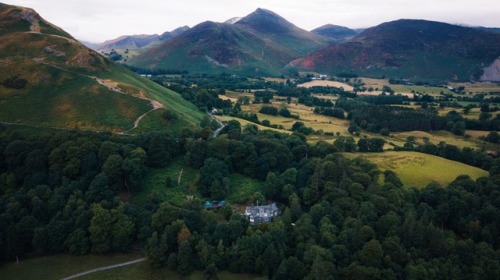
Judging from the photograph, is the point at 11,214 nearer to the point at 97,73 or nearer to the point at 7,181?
the point at 7,181

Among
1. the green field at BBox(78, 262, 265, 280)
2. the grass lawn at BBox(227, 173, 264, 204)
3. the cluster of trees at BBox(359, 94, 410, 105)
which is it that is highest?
the cluster of trees at BBox(359, 94, 410, 105)

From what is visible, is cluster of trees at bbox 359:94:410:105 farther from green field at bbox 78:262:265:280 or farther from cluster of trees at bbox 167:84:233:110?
green field at bbox 78:262:265:280

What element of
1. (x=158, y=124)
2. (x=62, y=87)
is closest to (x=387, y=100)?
(x=158, y=124)

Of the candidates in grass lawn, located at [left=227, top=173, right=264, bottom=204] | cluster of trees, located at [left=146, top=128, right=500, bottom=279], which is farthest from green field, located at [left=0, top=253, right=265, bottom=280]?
grass lawn, located at [left=227, top=173, right=264, bottom=204]

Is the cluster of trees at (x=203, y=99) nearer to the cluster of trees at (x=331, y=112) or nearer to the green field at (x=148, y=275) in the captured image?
the cluster of trees at (x=331, y=112)

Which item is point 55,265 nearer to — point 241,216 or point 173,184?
point 173,184

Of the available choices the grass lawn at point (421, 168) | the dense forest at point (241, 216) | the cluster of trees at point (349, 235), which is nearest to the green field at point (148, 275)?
the cluster of trees at point (349, 235)

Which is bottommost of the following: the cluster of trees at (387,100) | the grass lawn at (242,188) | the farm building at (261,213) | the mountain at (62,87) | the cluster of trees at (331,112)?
the farm building at (261,213)
